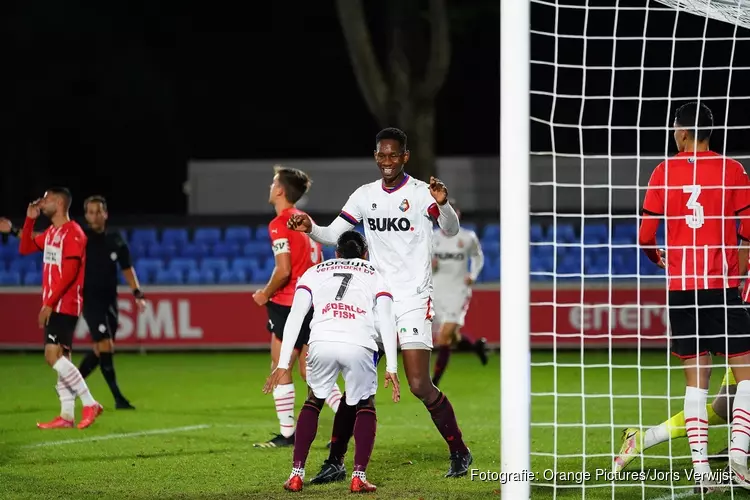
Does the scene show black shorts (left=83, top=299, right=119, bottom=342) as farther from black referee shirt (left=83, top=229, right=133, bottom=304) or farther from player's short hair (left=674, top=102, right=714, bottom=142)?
player's short hair (left=674, top=102, right=714, bottom=142)

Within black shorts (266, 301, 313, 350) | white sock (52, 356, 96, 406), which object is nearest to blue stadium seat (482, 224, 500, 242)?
white sock (52, 356, 96, 406)

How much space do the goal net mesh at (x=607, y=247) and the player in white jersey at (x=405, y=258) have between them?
681 millimetres

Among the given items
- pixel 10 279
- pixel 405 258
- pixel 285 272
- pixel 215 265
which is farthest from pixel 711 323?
pixel 10 279

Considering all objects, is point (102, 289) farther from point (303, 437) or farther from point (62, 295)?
point (303, 437)

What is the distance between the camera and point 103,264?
10.7 m

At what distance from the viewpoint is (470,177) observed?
2364cm

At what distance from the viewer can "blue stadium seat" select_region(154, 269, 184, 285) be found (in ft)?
57.8

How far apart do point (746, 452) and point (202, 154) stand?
92.4ft

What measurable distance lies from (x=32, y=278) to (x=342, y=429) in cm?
1220

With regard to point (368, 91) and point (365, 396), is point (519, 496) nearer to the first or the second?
point (365, 396)

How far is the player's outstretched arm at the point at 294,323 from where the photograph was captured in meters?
6.05

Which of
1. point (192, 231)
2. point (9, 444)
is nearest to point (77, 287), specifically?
point (9, 444)

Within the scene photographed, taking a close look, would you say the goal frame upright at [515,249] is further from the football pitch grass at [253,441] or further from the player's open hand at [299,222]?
the player's open hand at [299,222]

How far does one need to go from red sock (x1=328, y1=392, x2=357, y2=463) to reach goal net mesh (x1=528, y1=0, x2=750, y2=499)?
3.68 ft
